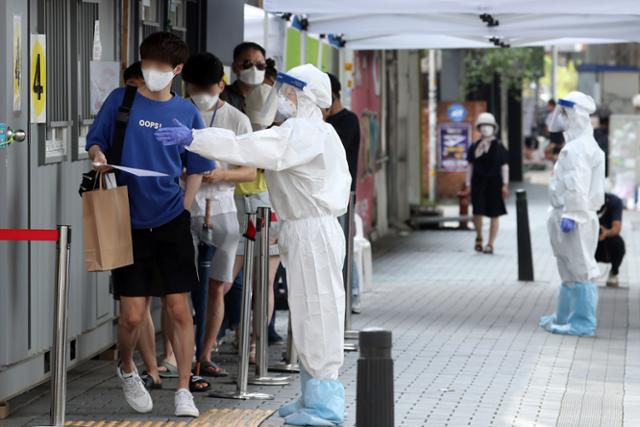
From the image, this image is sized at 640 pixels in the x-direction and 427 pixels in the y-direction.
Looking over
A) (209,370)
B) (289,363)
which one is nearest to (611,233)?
(289,363)

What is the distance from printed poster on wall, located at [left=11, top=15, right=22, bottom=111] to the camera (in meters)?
8.37

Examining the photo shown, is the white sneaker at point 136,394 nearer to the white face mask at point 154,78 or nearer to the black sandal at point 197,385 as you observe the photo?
the black sandal at point 197,385

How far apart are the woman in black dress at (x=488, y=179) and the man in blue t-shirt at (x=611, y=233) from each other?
4.27 m

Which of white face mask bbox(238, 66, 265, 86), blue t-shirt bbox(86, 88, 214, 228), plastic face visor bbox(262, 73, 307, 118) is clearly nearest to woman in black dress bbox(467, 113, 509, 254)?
white face mask bbox(238, 66, 265, 86)

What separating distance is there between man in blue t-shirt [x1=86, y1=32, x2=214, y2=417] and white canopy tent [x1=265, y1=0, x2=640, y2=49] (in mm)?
4122

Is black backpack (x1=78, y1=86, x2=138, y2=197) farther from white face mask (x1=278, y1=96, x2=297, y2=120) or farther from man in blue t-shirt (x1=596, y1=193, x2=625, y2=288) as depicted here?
man in blue t-shirt (x1=596, y1=193, x2=625, y2=288)

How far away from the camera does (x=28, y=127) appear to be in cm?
862

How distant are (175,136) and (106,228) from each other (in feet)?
2.08

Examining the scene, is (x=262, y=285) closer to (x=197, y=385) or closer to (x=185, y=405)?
(x=197, y=385)

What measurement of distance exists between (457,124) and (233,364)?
17829mm

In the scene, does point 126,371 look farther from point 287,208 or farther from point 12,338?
point 287,208

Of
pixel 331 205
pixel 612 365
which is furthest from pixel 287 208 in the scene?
pixel 612 365

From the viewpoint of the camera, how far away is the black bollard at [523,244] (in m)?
17.2

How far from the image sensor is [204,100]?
9.47m
